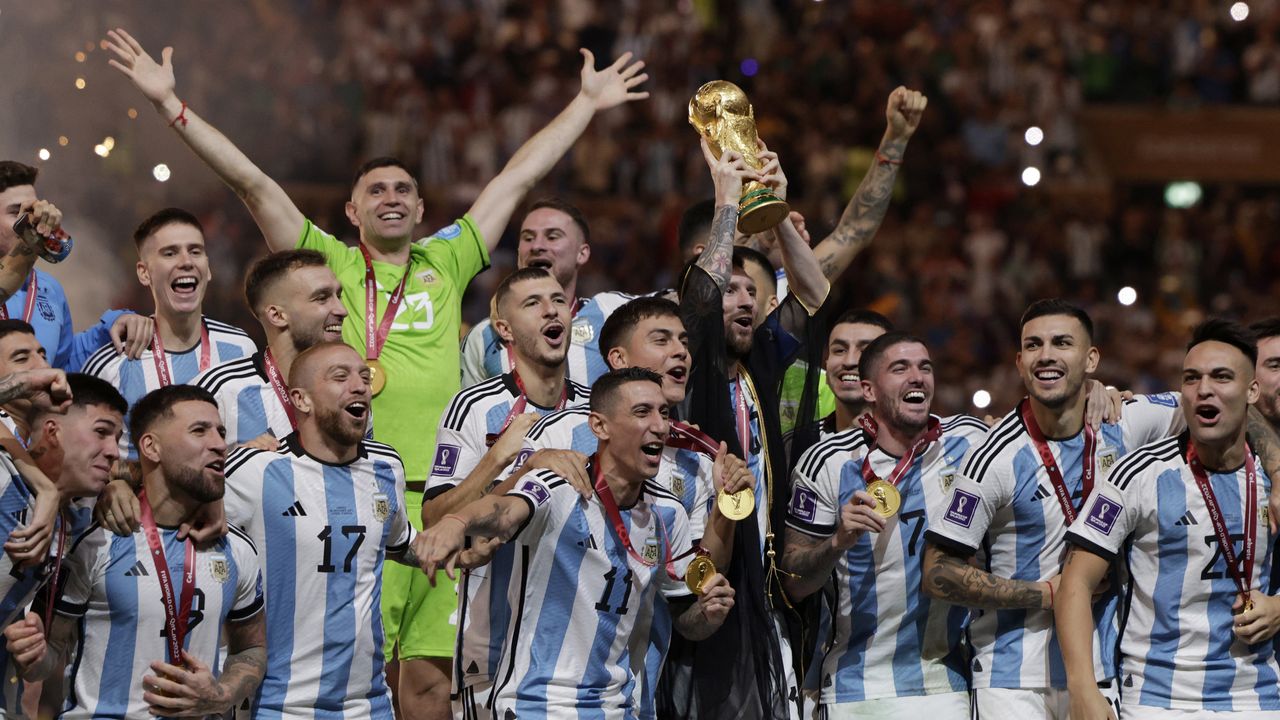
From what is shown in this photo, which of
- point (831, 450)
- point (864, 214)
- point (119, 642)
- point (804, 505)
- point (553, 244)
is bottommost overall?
point (119, 642)

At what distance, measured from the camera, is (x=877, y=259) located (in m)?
15.0

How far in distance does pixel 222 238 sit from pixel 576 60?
4.19m

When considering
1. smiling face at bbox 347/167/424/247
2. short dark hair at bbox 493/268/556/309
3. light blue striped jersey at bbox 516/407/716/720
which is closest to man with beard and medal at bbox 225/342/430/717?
light blue striped jersey at bbox 516/407/716/720

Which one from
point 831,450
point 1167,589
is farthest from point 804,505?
point 1167,589

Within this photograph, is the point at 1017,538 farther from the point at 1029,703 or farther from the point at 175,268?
the point at 175,268

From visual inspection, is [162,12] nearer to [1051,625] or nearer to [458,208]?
[458,208]

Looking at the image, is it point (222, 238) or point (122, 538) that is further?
point (222, 238)

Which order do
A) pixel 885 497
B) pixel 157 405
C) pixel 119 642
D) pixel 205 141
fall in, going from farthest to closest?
pixel 205 141 < pixel 885 497 < pixel 157 405 < pixel 119 642

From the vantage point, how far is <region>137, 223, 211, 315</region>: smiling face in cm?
664

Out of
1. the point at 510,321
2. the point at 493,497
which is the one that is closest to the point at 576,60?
the point at 510,321

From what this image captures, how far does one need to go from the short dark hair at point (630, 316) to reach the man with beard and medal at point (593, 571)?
0.50m

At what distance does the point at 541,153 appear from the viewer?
7.62 metres

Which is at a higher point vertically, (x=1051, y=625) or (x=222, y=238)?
(x=222, y=238)

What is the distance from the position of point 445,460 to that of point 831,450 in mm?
1432
